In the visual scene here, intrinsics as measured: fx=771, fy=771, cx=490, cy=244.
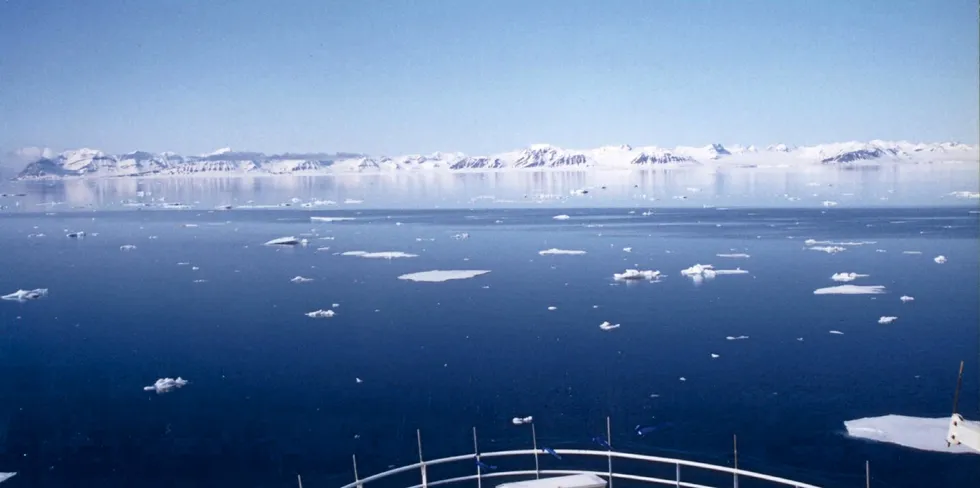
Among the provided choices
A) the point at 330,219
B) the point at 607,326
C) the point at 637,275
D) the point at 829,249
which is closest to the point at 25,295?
the point at 607,326

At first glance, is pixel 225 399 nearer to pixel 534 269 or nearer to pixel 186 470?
pixel 186 470

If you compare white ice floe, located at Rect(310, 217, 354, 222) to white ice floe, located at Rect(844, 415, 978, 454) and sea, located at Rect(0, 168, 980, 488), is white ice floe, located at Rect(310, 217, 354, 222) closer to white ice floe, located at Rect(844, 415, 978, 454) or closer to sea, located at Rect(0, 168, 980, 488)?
sea, located at Rect(0, 168, 980, 488)

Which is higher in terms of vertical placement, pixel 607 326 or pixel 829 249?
pixel 829 249

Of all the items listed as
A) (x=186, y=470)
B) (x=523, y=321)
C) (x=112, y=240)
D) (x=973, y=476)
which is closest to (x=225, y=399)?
(x=186, y=470)

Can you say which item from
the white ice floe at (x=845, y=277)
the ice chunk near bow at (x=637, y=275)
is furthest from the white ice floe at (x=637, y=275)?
the white ice floe at (x=845, y=277)

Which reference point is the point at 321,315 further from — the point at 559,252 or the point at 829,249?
the point at 829,249

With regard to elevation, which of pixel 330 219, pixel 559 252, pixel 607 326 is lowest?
pixel 607 326
